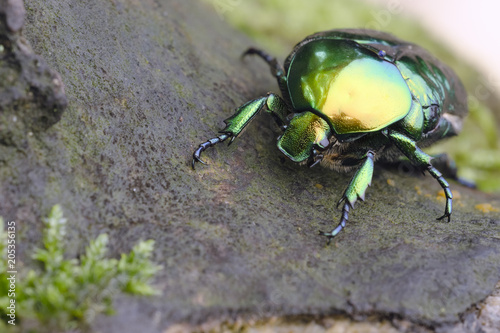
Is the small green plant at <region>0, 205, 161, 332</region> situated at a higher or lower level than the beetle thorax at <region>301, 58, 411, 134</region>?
lower

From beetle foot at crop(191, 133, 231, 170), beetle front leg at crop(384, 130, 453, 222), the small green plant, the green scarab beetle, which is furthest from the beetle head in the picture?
the small green plant

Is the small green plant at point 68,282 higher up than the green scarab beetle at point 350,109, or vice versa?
the green scarab beetle at point 350,109

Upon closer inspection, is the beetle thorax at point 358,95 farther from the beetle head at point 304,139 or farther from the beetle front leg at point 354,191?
the beetle front leg at point 354,191

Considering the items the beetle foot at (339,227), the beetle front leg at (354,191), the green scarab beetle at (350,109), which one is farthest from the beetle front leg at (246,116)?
the beetle foot at (339,227)

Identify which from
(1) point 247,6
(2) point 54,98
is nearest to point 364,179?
(2) point 54,98

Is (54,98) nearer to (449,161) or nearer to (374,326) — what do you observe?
(374,326)

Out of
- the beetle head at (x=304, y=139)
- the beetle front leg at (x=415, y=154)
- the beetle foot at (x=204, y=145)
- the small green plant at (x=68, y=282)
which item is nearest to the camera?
the small green plant at (x=68, y=282)

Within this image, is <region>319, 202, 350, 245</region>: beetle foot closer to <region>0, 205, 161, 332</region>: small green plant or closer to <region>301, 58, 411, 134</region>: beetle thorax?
<region>301, 58, 411, 134</region>: beetle thorax
